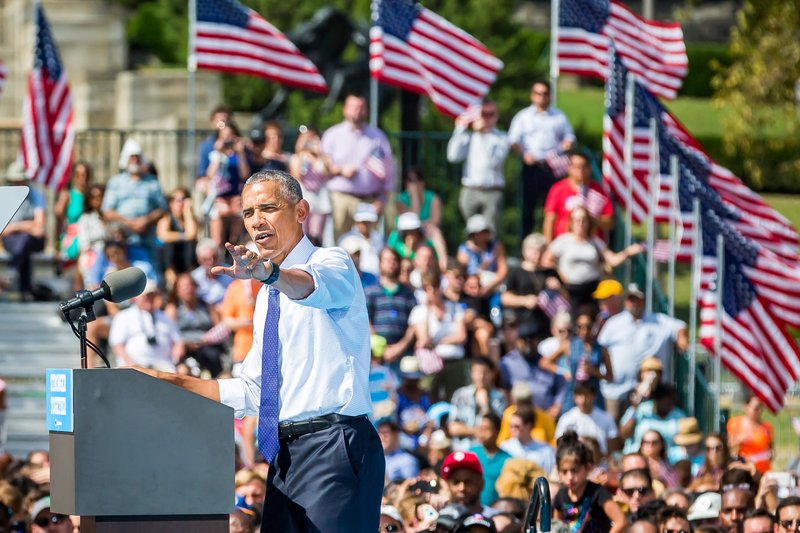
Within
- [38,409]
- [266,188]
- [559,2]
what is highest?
[559,2]

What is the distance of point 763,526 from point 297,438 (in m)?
4.23

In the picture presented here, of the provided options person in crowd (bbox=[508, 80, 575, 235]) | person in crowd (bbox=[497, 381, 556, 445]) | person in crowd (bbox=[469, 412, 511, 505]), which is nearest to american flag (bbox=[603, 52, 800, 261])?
person in crowd (bbox=[508, 80, 575, 235])

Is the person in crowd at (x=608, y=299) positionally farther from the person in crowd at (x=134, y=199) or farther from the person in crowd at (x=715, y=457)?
the person in crowd at (x=134, y=199)

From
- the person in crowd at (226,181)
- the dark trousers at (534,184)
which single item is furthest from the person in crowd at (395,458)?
the dark trousers at (534,184)

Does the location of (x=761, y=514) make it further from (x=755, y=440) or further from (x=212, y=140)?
(x=212, y=140)

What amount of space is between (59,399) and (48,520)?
13.5ft

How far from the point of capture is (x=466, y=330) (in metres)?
15.7

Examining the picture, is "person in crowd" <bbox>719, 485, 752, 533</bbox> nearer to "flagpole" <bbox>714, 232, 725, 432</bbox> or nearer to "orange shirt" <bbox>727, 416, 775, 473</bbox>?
"orange shirt" <bbox>727, 416, 775, 473</bbox>

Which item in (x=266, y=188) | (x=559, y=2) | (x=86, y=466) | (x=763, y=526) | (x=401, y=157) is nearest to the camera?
(x=86, y=466)

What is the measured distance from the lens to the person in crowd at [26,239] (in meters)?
18.1

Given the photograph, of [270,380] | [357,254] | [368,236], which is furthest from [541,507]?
[368,236]

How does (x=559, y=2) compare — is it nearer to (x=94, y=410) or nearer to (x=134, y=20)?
(x=94, y=410)

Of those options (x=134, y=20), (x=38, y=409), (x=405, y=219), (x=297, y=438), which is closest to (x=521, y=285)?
(x=405, y=219)

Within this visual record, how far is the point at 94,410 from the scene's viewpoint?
243 inches
